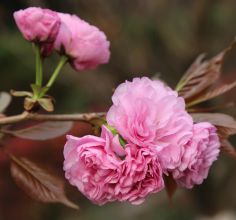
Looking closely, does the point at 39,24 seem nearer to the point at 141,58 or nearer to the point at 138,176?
the point at 138,176

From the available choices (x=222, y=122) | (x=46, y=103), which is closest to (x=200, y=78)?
(x=222, y=122)

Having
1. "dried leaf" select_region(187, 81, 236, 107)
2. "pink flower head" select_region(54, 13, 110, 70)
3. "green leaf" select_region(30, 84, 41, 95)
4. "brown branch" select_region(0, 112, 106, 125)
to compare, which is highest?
"pink flower head" select_region(54, 13, 110, 70)

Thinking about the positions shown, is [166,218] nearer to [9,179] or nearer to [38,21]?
[9,179]

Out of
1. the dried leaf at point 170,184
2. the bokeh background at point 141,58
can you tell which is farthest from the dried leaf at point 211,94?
the bokeh background at point 141,58

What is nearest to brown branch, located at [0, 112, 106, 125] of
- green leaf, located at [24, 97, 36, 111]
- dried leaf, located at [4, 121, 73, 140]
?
green leaf, located at [24, 97, 36, 111]

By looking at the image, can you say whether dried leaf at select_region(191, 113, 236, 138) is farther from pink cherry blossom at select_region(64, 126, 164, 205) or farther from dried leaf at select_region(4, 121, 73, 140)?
dried leaf at select_region(4, 121, 73, 140)

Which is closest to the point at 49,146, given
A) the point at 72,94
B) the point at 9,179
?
the point at 9,179

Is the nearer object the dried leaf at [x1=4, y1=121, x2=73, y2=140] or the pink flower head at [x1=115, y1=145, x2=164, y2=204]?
the pink flower head at [x1=115, y1=145, x2=164, y2=204]
